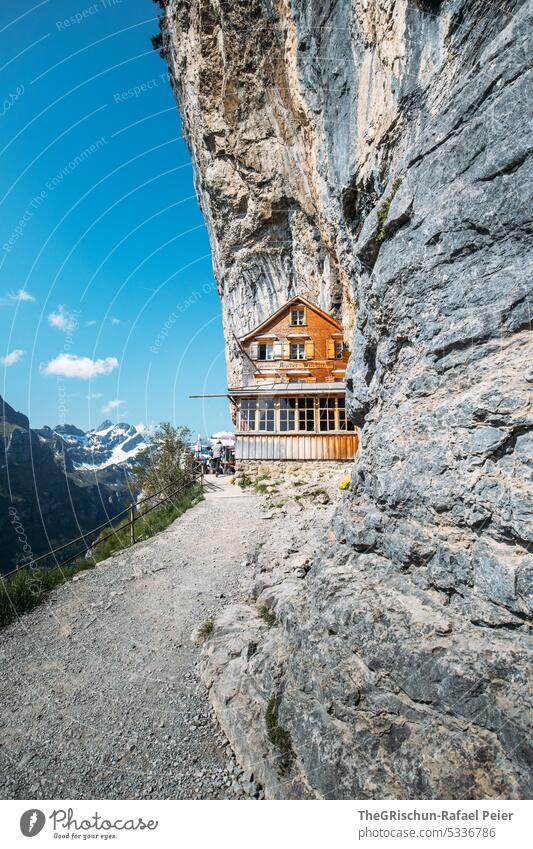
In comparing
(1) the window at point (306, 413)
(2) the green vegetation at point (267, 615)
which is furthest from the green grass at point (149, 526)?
(2) the green vegetation at point (267, 615)

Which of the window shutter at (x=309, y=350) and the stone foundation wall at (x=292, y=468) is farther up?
the window shutter at (x=309, y=350)

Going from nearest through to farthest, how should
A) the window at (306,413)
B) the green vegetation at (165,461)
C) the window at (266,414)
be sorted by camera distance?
1. the window at (306,413)
2. the window at (266,414)
3. the green vegetation at (165,461)

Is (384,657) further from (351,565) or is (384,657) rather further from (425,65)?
(425,65)

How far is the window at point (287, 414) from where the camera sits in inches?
854

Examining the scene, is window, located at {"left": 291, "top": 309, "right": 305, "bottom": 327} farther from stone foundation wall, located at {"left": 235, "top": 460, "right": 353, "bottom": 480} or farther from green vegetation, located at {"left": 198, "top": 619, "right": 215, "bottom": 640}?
green vegetation, located at {"left": 198, "top": 619, "right": 215, "bottom": 640}

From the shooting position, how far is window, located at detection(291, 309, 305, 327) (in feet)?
88.0

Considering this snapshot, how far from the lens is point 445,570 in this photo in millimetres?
5078

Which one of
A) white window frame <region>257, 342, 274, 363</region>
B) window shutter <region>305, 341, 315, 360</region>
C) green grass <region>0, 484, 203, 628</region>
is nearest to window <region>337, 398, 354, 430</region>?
window shutter <region>305, 341, 315, 360</region>

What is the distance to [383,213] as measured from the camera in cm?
820

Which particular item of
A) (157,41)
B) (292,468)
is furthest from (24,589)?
(157,41)

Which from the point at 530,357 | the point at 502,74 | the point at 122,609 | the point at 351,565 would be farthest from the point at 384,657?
the point at 502,74

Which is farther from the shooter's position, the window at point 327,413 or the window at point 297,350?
the window at point 297,350

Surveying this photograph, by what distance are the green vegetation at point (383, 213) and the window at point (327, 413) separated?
44.5 feet

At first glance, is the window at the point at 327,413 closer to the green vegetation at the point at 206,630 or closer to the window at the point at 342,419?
the window at the point at 342,419
